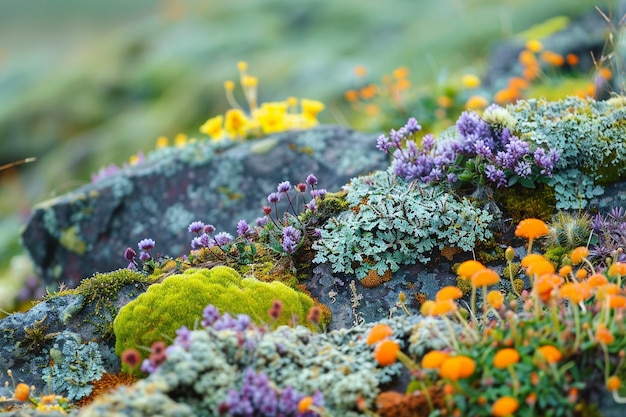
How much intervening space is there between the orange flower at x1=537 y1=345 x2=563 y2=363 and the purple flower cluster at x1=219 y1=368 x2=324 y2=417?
1171mm

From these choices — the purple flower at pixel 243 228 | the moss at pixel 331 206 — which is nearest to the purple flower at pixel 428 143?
the moss at pixel 331 206

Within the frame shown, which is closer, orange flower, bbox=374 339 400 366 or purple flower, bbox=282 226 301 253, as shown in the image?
orange flower, bbox=374 339 400 366

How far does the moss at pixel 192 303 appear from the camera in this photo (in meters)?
4.76

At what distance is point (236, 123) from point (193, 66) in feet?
47.7

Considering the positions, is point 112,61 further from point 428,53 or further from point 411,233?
point 411,233

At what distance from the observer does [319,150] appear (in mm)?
8273

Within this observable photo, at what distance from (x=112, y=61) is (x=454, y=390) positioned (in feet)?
75.4

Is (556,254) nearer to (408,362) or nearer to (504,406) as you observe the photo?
(408,362)

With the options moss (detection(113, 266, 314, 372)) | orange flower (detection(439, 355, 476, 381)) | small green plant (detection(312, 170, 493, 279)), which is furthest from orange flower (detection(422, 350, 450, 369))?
small green plant (detection(312, 170, 493, 279))

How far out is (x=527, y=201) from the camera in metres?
5.72

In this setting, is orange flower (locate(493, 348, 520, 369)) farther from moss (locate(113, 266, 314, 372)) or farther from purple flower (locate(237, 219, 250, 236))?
purple flower (locate(237, 219, 250, 236))

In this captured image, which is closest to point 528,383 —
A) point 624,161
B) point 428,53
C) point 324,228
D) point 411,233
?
point 411,233

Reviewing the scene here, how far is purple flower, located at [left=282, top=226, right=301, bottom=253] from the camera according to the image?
5398mm

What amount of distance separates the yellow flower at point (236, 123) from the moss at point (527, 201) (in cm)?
403
